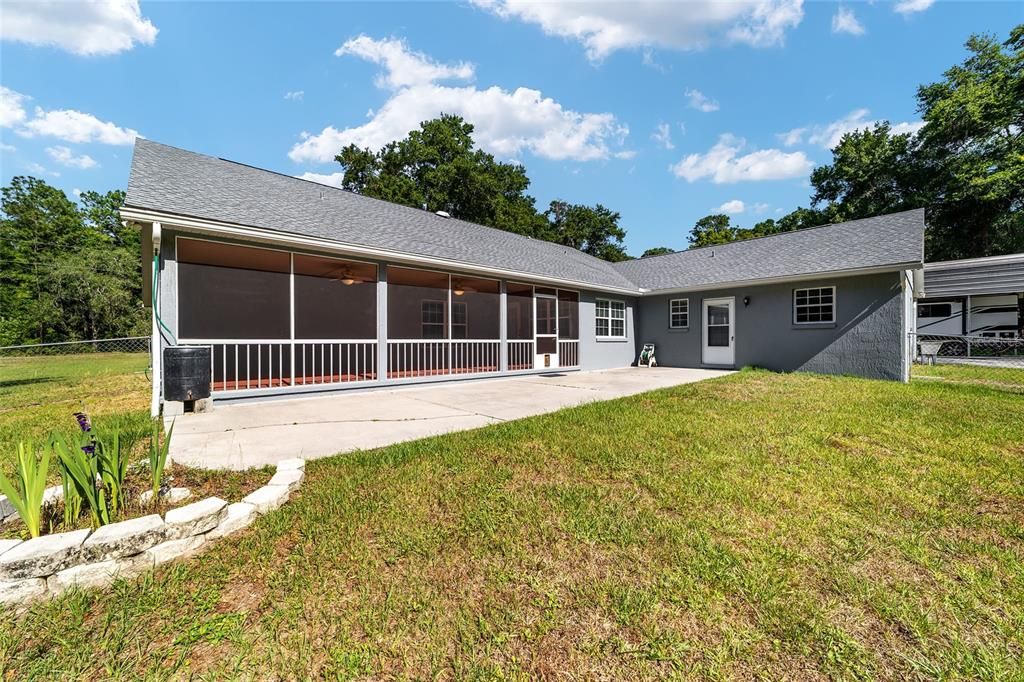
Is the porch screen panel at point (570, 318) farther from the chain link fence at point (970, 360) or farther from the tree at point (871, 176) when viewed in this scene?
the tree at point (871, 176)

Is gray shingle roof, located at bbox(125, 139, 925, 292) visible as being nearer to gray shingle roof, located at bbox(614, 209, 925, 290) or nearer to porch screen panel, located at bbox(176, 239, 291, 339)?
gray shingle roof, located at bbox(614, 209, 925, 290)

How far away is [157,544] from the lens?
2.15 metres

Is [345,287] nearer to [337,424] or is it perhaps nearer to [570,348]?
[570,348]

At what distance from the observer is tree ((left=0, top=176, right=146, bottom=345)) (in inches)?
849

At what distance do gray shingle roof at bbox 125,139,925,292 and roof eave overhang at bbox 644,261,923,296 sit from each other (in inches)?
4.4

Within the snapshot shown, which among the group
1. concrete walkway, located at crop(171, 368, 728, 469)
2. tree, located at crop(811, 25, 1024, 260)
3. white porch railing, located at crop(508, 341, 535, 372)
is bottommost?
concrete walkway, located at crop(171, 368, 728, 469)

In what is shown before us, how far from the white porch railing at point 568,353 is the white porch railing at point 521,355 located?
1.06 m

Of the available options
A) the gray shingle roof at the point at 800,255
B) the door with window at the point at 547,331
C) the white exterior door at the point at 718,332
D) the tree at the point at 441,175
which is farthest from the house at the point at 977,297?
the tree at the point at 441,175

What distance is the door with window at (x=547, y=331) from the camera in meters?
11.4

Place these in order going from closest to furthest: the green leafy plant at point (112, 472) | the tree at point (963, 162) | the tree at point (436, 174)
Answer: the green leafy plant at point (112, 472), the tree at point (963, 162), the tree at point (436, 174)

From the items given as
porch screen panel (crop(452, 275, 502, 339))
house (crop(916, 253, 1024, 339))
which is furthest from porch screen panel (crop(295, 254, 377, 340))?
house (crop(916, 253, 1024, 339))

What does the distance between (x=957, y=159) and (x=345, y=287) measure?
31.5m

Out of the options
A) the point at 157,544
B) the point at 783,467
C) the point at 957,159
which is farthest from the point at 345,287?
the point at 957,159

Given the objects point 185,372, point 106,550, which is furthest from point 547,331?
point 106,550
